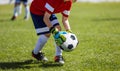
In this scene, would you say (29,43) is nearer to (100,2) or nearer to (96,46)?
(96,46)

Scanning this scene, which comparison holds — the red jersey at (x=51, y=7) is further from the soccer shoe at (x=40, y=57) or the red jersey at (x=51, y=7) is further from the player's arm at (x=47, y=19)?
the soccer shoe at (x=40, y=57)

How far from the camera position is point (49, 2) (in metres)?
8.00

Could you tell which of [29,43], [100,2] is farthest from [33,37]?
[100,2]

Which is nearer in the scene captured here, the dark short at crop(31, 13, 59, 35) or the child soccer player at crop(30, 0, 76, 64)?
the child soccer player at crop(30, 0, 76, 64)

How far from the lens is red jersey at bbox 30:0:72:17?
7969 millimetres

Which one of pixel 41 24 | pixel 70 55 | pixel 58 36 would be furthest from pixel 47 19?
pixel 70 55

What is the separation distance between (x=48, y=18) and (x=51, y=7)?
0.24 meters

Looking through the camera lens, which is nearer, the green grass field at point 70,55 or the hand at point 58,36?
the hand at point 58,36

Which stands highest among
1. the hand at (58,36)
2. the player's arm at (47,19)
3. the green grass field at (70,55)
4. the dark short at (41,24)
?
the player's arm at (47,19)

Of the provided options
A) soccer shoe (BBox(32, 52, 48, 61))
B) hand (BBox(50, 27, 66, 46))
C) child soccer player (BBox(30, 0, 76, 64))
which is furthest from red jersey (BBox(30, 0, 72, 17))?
soccer shoe (BBox(32, 52, 48, 61))

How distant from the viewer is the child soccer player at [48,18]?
798cm

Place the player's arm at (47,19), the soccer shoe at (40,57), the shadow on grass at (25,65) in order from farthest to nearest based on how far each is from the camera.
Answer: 1. the soccer shoe at (40,57)
2. the shadow on grass at (25,65)
3. the player's arm at (47,19)

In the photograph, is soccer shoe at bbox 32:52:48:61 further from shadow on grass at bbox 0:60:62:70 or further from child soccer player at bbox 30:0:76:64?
shadow on grass at bbox 0:60:62:70

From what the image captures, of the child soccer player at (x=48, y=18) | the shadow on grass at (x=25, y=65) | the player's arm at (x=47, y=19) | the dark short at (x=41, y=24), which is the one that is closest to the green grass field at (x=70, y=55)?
the shadow on grass at (x=25, y=65)
